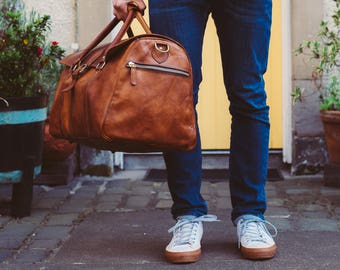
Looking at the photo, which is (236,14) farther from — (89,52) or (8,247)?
(8,247)

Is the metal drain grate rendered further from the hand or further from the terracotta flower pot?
the hand

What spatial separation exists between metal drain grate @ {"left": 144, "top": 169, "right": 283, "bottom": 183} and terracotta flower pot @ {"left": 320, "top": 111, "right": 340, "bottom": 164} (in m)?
0.41

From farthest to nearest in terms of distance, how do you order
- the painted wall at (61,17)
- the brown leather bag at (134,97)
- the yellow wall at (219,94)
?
the yellow wall at (219,94) < the painted wall at (61,17) < the brown leather bag at (134,97)

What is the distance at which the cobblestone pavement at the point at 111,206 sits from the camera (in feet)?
11.1

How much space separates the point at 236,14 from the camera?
114 inches

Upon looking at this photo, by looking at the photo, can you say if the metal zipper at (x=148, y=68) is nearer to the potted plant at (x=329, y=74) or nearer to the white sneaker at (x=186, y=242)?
the white sneaker at (x=186, y=242)

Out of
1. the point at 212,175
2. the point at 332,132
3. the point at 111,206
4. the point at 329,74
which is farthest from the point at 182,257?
the point at 329,74

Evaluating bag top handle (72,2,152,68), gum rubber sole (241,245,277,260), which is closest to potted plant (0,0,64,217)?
bag top handle (72,2,152,68)

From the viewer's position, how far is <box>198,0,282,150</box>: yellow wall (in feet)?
17.0

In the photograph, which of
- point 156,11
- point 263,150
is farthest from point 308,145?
point 156,11

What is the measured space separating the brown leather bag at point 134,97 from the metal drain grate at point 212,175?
2125mm

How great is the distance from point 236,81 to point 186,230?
629 mm

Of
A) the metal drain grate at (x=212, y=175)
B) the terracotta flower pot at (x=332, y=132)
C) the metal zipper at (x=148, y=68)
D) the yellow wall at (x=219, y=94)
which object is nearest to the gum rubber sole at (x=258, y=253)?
the metal zipper at (x=148, y=68)

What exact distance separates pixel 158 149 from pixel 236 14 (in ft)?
2.01
